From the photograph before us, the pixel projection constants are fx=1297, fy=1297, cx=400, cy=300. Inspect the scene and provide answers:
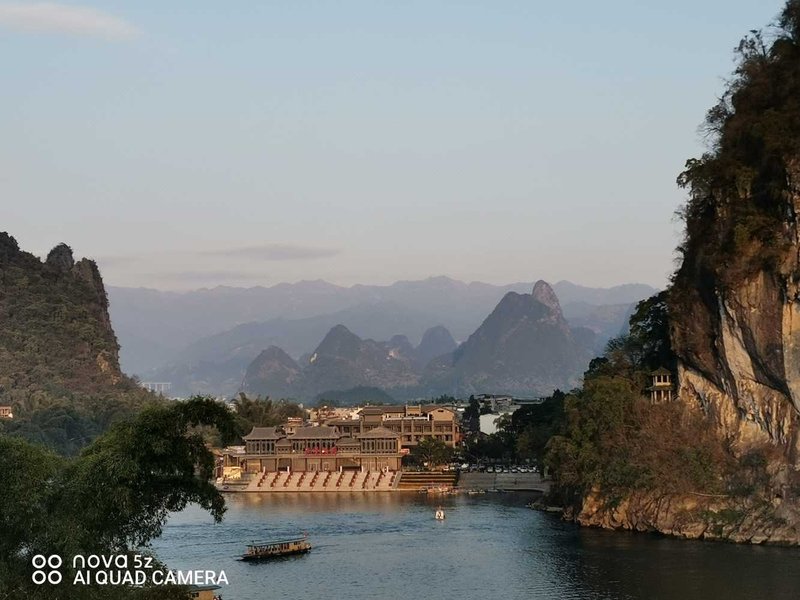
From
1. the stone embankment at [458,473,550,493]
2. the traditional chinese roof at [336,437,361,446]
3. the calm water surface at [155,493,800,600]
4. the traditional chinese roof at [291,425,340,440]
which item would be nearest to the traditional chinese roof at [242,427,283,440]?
the traditional chinese roof at [291,425,340,440]

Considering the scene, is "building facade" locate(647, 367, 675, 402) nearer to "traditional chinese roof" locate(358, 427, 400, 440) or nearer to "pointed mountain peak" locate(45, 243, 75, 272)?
"traditional chinese roof" locate(358, 427, 400, 440)

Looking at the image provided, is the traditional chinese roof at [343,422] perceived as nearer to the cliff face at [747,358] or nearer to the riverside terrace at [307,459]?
the riverside terrace at [307,459]

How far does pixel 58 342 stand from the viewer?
9625 centimetres

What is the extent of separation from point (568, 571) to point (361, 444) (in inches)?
1363

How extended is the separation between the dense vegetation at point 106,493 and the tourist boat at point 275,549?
16.4m

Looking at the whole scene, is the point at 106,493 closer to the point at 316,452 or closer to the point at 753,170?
the point at 753,170

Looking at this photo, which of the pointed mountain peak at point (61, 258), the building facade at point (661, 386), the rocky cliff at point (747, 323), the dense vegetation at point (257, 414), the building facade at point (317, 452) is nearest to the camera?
the rocky cliff at point (747, 323)

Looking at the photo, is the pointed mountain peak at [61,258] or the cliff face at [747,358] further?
the pointed mountain peak at [61,258]

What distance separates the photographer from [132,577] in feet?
59.4

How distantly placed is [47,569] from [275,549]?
1828 cm

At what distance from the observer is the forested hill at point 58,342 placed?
8269 centimetres

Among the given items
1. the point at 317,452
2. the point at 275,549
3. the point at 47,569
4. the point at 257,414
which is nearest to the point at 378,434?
the point at 317,452

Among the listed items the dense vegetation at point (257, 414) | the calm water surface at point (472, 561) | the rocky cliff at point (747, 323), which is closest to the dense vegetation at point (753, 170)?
the rocky cliff at point (747, 323)

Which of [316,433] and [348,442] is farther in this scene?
[316,433]
